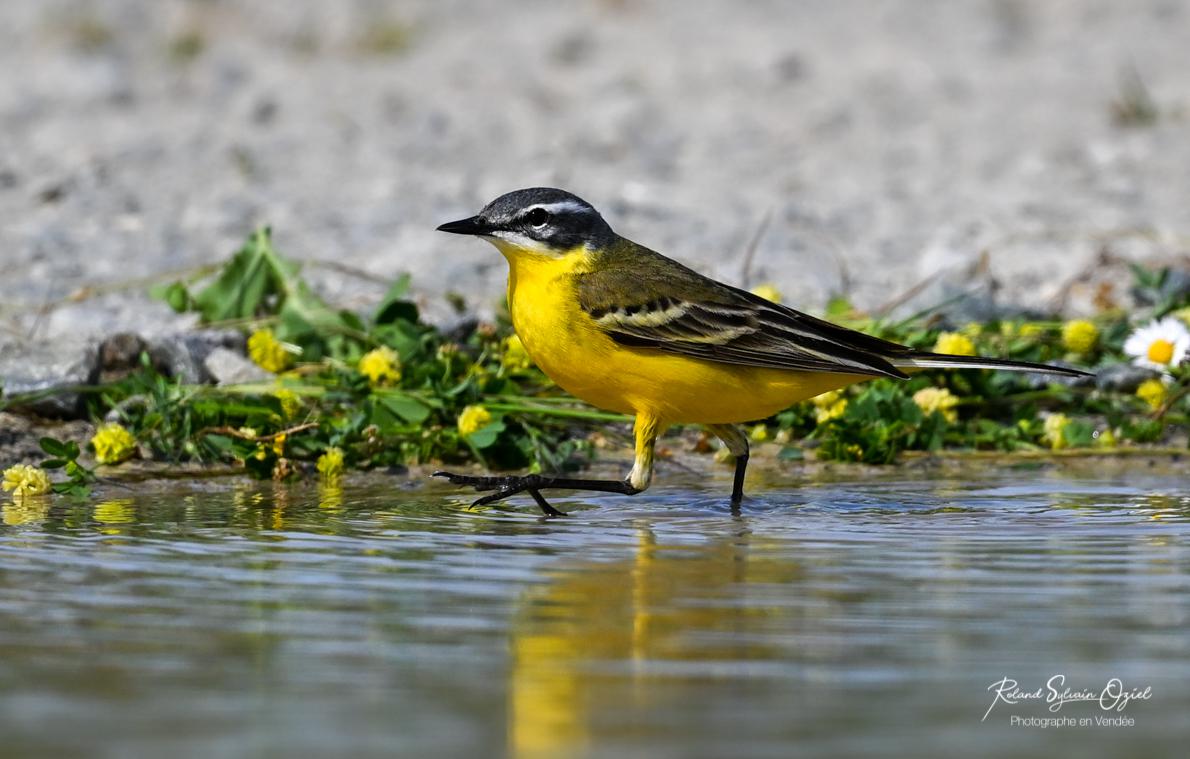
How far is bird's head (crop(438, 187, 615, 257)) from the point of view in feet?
24.0

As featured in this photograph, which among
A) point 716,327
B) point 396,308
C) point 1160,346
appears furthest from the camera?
point 396,308

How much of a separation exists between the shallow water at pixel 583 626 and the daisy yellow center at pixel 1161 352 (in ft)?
5.84

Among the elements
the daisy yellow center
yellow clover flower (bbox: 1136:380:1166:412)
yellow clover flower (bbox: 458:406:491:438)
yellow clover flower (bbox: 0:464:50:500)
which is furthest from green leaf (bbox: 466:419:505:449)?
the daisy yellow center

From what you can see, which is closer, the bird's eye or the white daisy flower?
the bird's eye

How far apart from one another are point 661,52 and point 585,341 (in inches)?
387

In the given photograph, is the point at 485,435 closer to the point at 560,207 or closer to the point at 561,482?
the point at 561,482

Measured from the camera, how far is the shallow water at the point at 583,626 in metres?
3.60

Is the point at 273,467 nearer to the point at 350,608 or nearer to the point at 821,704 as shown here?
the point at 350,608

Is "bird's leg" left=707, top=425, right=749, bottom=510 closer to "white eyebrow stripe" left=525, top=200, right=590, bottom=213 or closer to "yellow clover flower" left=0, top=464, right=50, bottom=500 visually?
"white eyebrow stripe" left=525, top=200, right=590, bottom=213

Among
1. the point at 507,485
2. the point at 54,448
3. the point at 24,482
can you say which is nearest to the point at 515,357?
the point at 507,485

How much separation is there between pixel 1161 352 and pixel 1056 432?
0.73 meters

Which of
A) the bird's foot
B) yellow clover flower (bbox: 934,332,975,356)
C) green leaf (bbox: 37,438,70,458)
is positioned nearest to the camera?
the bird's foot

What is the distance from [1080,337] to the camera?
9.14 meters

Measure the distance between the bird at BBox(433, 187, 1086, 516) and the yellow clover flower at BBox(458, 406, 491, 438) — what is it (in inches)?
19.6
